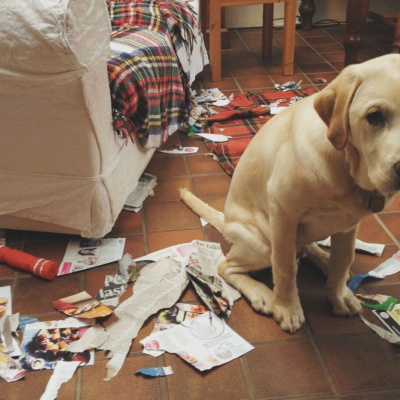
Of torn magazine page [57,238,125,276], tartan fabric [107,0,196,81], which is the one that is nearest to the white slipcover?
torn magazine page [57,238,125,276]

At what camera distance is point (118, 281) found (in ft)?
5.61

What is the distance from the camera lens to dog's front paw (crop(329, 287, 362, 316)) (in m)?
1.55

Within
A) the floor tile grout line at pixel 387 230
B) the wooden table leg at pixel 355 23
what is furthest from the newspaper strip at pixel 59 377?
the wooden table leg at pixel 355 23

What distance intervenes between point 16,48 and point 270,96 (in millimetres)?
2097

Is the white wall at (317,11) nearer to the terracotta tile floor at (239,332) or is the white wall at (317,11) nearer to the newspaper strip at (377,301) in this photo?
the terracotta tile floor at (239,332)

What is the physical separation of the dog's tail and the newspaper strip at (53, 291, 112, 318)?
56 centimetres

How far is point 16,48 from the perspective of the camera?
139 cm

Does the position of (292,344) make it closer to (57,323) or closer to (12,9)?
(57,323)

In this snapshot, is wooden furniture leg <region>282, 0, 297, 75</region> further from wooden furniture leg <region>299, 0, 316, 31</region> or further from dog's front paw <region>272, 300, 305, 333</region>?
dog's front paw <region>272, 300, 305, 333</region>

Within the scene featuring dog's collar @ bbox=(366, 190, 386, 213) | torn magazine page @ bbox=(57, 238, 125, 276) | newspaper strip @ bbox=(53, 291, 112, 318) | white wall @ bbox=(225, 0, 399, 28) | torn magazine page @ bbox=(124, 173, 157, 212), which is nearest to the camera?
dog's collar @ bbox=(366, 190, 386, 213)

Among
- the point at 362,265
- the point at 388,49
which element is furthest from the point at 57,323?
the point at 388,49

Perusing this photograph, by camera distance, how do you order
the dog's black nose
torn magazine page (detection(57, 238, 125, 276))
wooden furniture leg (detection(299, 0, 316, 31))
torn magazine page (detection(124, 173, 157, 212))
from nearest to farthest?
the dog's black nose
torn magazine page (detection(57, 238, 125, 276))
torn magazine page (detection(124, 173, 157, 212))
wooden furniture leg (detection(299, 0, 316, 31))

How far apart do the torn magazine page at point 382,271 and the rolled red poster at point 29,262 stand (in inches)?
41.5

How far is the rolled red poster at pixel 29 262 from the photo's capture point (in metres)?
1.73
